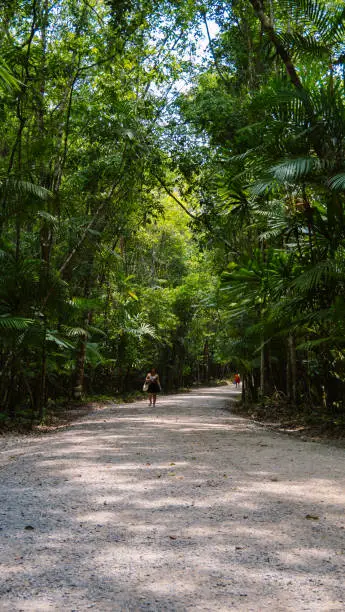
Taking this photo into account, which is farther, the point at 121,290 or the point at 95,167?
the point at 121,290

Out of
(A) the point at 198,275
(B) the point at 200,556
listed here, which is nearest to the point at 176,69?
(B) the point at 200,556

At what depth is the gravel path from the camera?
→ 3.05m

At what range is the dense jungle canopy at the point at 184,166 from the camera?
365 inches

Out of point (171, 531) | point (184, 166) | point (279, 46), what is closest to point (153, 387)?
point (184, 166)

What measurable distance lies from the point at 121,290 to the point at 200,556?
20364 millimetres

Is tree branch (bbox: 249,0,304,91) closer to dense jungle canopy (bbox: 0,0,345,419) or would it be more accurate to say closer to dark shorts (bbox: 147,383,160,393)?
dense jungle canopy (bbox: 0,0,345,419)

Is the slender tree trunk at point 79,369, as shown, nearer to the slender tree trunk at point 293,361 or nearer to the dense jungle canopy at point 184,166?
the dense jungle canopy at point 184,166

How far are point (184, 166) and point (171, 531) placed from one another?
12.3 metres

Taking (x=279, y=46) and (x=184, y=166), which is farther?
(x=184, y=166)

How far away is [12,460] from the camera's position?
7.86 metres

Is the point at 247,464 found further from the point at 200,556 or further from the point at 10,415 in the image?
the point at 10,415

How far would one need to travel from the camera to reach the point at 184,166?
15195 millimetres

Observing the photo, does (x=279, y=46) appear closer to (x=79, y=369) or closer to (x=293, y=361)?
(x=293, y=361)

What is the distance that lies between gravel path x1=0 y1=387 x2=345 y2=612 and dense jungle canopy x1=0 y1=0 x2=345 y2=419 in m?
3.46
